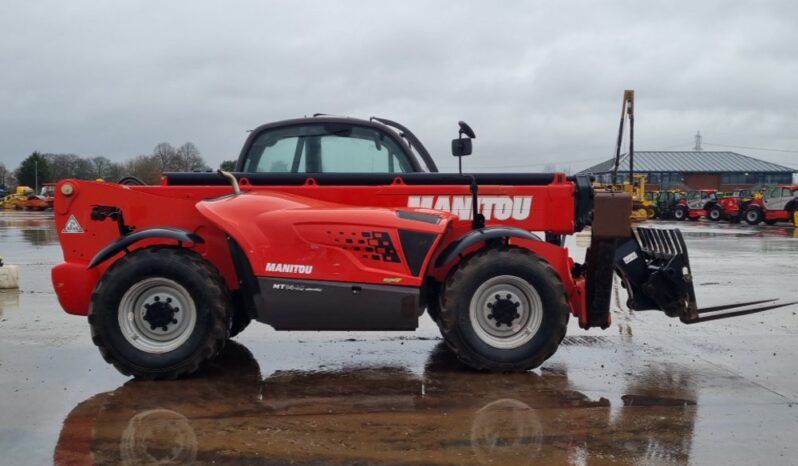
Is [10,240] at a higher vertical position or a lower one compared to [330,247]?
lower

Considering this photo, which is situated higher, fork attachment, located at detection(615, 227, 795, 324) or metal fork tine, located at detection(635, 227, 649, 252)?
metal fork tine, located at detection(635, 227, 649, 252)

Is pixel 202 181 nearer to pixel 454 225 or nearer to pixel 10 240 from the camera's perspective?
pixel 454 225

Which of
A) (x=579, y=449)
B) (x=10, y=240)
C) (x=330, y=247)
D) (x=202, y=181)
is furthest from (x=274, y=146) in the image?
(x=10, y=240)

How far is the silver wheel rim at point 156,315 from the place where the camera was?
5359 mm

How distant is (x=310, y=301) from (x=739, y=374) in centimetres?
345

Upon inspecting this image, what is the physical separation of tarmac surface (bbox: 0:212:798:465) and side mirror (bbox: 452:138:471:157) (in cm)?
177

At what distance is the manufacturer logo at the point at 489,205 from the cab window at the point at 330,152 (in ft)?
2.46

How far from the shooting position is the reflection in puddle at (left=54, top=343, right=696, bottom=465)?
3941 millimetres

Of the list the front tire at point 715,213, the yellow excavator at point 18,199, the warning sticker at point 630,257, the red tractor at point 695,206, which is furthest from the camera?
the yellow excavator at point 18,199

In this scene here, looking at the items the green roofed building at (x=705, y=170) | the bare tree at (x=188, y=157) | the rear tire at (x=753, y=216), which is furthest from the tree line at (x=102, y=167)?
the green roofed building at (x=705, y=170)

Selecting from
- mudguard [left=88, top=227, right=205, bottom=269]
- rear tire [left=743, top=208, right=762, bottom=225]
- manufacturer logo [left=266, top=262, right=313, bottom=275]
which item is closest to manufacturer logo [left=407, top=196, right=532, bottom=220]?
manufacturer logo [left=266, top=262, right=313, bottom=275]

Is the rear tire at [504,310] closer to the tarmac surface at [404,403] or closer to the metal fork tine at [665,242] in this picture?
the tarmac surface at [404,403]

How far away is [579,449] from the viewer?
404 centimetres

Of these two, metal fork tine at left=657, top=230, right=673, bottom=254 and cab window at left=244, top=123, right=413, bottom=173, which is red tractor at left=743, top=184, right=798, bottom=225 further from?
cab window at left=244, top=123, right=413, bottom=173
